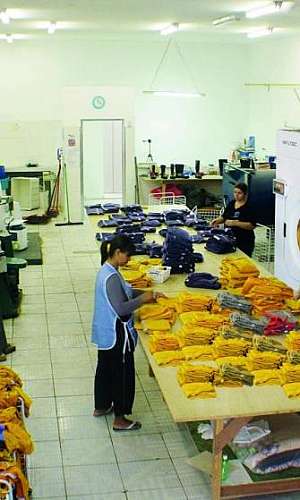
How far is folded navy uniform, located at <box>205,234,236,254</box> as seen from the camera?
7.30 meters

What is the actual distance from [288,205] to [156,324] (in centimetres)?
282

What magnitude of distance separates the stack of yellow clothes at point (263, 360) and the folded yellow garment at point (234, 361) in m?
0.04

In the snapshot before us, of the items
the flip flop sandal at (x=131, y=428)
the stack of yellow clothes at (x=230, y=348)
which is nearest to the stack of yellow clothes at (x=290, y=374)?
the stack of yellow clothes at (x=230, y=348)

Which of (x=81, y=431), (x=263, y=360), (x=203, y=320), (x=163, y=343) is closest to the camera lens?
(x=263, y=360)

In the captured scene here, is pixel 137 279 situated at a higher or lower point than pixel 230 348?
higher

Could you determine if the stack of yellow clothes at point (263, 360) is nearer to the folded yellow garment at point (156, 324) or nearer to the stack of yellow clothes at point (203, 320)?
the stack of yellow clothes at point (203, 320)

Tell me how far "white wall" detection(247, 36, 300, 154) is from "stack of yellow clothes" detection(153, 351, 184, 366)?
892cm

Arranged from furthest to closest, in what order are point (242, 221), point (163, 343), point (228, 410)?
point (242, 221)
point (163, 343)
point (228, 410)

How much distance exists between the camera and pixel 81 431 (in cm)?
530

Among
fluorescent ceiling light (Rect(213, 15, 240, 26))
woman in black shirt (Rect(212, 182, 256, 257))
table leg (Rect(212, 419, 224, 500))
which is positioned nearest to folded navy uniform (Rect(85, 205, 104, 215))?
woman in black shirt (Rect(212, 182, 256, 257))

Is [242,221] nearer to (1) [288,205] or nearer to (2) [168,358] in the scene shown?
(1) [288,205]

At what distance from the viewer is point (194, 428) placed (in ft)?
16.8

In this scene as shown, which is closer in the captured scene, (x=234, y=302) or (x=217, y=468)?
(x=217, y=468)

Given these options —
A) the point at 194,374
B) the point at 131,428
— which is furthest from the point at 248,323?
the point at 131,428
